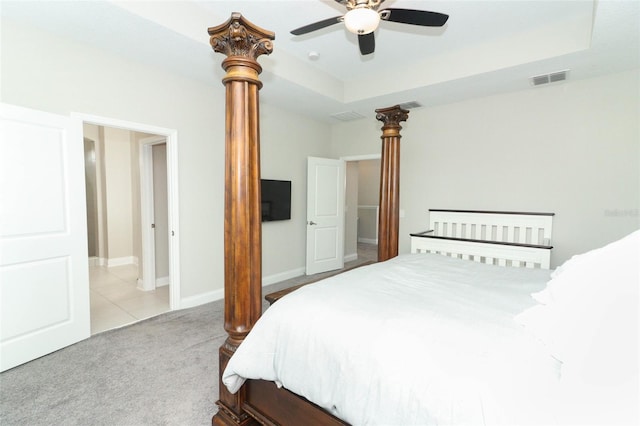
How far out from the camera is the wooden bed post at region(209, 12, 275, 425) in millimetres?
1610

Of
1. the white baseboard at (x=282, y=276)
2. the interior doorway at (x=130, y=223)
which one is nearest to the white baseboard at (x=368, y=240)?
the white baseboard at (x=282, y=276)

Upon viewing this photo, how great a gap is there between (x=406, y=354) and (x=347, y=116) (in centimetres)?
453

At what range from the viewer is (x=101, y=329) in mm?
3043

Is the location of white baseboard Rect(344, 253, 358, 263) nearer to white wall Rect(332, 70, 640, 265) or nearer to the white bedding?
white wall Rect(332, 70, 640, 265)

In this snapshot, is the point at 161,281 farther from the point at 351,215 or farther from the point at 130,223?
the point at 351,215

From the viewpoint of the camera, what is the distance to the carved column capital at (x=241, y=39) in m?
1.52

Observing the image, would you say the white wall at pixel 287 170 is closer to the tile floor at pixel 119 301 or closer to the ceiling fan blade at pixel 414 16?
the tile floor at pixel 119 301

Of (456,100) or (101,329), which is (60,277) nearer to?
(101,329)

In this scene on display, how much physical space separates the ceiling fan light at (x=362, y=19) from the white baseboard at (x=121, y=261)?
18.5ft

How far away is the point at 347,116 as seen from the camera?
5.08 meters

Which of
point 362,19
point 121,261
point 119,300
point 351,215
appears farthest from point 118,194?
point 362,19

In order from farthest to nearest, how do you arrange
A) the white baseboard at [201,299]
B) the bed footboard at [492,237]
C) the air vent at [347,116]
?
1. the air vent at [347,116]
2. the white baseboard at [201,299]
3. the bed footboard at [492,237]

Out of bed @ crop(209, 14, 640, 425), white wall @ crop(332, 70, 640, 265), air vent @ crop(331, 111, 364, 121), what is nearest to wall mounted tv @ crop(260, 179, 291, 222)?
air vent @ crop(331, 111, 364, 121)

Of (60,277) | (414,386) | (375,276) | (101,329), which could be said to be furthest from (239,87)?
(101,329)
